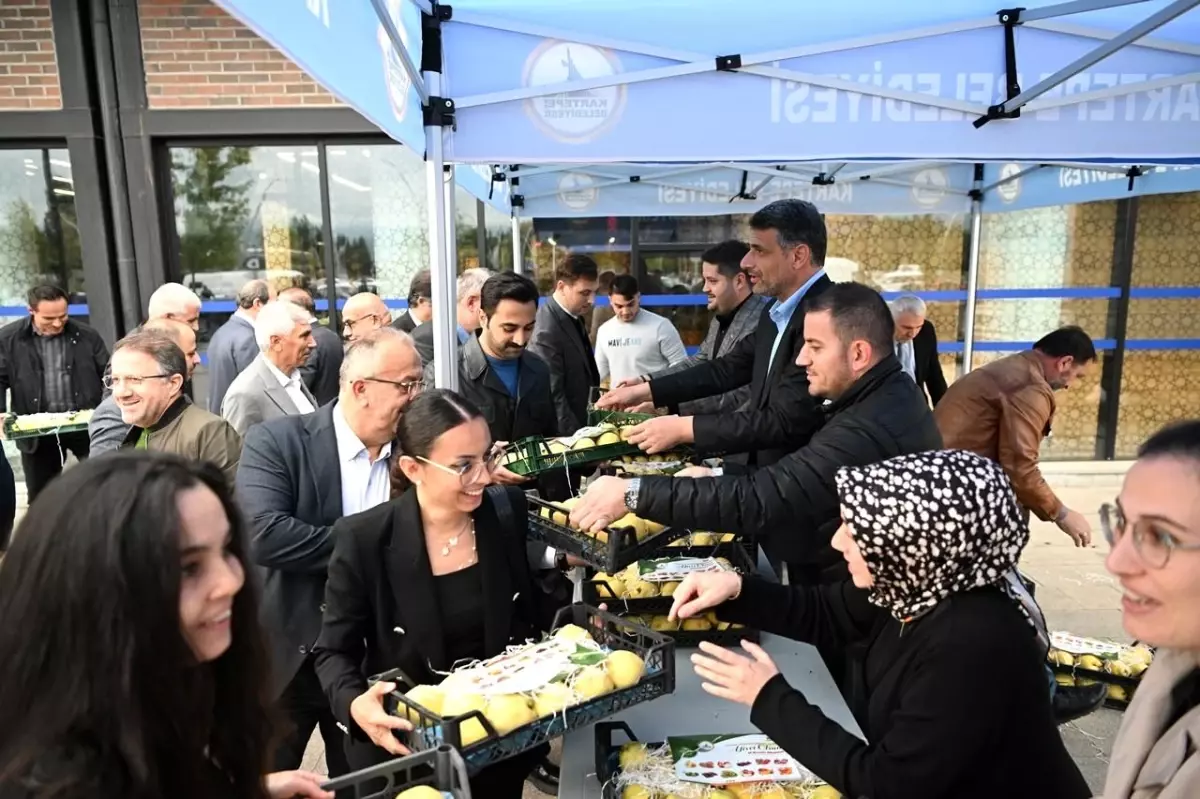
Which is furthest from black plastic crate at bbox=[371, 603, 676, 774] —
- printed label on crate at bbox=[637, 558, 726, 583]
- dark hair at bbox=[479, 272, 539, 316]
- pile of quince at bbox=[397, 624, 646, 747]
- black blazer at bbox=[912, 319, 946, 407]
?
black blazer at bbox=[912, 319, 946, 407]

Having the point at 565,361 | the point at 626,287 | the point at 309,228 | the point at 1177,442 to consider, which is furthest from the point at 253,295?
the point at 1177,442

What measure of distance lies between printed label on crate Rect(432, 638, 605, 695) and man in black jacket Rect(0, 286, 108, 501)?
5.70 m

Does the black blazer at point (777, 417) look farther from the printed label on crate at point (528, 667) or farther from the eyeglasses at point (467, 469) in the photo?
the printed label on crate at point (528, 667)

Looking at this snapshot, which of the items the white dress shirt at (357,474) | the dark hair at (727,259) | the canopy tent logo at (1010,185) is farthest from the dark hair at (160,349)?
the canopy tent logo at (1010,185)

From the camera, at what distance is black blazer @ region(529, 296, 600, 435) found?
5496 mm

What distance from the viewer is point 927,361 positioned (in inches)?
276

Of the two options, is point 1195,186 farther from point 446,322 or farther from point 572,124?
point 446,322

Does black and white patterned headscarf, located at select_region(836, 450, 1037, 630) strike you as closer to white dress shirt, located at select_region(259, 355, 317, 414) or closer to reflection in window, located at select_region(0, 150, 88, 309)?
white dress shirt, located at select_region(259, 355, 317, 414)

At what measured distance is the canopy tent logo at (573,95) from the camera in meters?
3.42

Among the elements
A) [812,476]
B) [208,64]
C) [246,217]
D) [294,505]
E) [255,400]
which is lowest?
[294,505]

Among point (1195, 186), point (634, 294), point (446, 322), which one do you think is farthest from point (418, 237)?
point (1195, 186)

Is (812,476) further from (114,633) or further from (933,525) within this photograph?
(114,633)

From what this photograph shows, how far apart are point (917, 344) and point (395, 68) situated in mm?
5532

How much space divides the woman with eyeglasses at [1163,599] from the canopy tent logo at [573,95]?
8.79 feet
